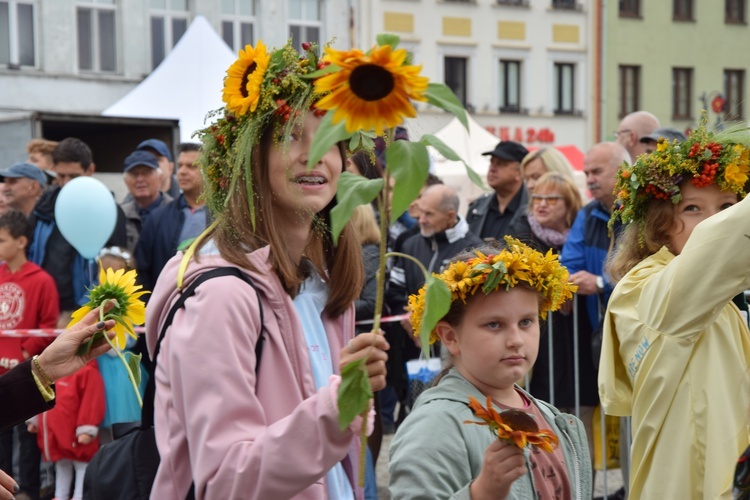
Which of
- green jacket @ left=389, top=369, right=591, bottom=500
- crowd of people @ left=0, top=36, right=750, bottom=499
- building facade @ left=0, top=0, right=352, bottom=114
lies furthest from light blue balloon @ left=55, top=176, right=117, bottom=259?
building facade @ left=0, top=0, right=352, bottom=114

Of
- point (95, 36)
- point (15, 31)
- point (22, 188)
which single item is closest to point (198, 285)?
point (22, 188)

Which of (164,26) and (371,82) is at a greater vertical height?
(164,26)

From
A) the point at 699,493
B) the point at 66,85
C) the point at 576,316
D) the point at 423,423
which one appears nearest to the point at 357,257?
the point at 423,423

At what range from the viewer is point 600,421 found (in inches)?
262

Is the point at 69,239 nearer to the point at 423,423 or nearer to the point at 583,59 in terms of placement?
the point at 423,423

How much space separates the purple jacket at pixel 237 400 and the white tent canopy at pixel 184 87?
13553 mm

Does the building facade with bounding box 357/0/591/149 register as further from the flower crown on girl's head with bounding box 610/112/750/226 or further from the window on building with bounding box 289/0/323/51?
the flower crown on girl's head with bounding box 610/112/750/226

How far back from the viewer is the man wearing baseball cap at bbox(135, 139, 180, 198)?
9.33 metres

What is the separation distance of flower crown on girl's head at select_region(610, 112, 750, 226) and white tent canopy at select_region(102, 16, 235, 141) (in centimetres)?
1228

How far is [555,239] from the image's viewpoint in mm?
6863

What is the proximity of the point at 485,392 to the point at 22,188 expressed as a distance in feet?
21.2

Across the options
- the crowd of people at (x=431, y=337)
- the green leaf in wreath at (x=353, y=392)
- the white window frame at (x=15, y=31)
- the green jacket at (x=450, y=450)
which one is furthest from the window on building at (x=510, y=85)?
the green leaf in wreath at (x=353, y=392)

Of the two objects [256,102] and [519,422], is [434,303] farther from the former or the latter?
[256,102]

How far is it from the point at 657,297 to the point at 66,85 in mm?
23971
